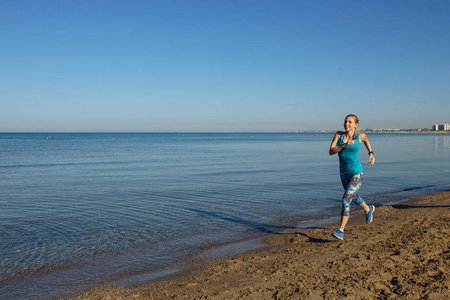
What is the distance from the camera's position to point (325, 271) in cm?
488

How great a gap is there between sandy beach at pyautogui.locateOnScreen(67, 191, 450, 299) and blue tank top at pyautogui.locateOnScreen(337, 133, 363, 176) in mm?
1334

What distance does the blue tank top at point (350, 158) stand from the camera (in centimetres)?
610

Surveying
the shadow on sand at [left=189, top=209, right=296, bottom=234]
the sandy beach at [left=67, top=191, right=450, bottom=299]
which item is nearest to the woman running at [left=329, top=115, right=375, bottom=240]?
the sandy beach at [left=67, top=191, right=450, bottom=299]

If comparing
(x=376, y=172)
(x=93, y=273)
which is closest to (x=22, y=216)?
(x=93, y=273)

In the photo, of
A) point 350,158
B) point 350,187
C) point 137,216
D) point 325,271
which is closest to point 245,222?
point 137,216

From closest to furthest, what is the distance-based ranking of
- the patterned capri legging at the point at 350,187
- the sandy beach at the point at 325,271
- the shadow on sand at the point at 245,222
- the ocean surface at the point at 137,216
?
the sandy beach at the point at 325,271, the ocean surface at the point at 137,216, the patterned capri legging at the point at 350,187, the shadow on sand at the point at 245,222

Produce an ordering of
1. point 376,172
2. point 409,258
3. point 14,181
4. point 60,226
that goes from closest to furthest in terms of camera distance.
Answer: point 409,258 < point 60,226 < point 14,181 < point 376,172

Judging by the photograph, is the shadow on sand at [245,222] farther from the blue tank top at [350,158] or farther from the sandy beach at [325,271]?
the blue tank top at [350,158]

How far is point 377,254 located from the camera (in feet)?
17.9

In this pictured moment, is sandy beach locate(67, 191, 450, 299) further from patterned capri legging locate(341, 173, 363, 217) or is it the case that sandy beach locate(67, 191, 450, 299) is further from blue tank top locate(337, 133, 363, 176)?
blue tank top locate(337, 133, 363, 176)

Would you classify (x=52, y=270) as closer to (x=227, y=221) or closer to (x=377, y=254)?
(x=227, y=221)

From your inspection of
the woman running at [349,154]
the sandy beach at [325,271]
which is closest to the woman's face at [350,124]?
the woman running at [349,154]

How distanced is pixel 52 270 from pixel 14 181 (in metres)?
13.5

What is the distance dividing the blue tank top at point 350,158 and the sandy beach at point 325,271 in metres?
1.33
